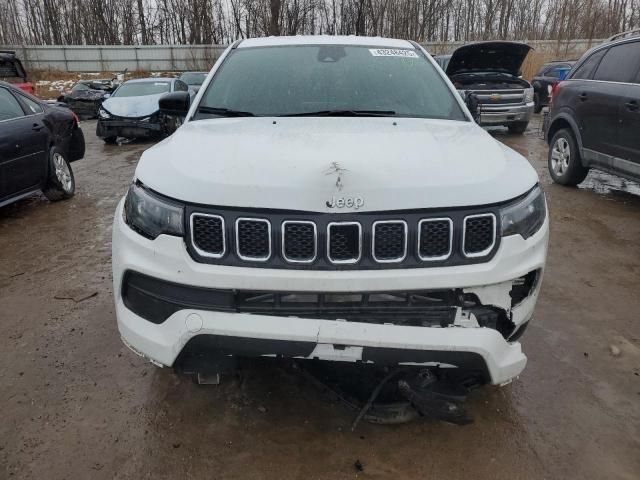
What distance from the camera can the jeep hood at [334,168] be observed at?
1955 millimetres

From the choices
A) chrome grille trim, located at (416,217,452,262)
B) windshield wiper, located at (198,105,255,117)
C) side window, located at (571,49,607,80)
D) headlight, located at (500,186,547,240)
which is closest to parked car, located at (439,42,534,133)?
side window, located at (571,49,607,80)

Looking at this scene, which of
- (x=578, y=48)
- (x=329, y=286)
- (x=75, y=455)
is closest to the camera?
(x=329, y=286)

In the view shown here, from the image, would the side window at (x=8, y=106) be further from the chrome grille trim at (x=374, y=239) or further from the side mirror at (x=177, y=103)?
the chrome grille trim at (x=374, y=239)

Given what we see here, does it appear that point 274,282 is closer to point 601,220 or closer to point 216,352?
point 216,352

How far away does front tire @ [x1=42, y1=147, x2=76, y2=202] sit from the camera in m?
6.64

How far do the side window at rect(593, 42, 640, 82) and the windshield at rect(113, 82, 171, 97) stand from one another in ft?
31.4

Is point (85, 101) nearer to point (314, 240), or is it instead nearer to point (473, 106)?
point (473, 106)

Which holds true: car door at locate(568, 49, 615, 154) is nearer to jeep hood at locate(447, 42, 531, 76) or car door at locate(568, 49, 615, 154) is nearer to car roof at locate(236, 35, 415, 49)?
jeep hood at locate(447, 42, 531, 76)

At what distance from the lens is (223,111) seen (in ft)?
10.3

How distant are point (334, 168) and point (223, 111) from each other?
1.35 metres

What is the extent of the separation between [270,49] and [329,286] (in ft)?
7.55

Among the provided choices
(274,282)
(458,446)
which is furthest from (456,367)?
(274,282)

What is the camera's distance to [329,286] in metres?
1.90

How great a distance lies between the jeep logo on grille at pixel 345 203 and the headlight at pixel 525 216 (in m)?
0.57
